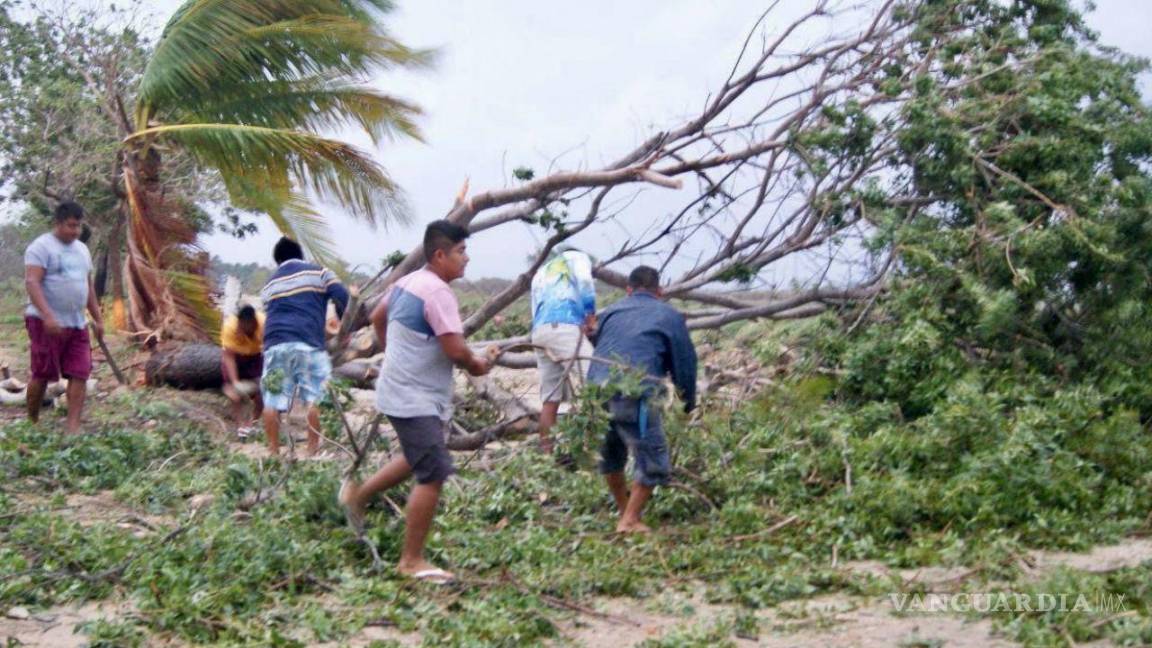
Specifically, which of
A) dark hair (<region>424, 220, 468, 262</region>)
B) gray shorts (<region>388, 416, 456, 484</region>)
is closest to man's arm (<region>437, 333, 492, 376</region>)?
gray shorts (<region>388, 416, 456, 484</region>)

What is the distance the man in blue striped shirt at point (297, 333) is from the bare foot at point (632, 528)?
2501 mm

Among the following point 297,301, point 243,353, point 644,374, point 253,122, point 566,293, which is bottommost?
point 243,353

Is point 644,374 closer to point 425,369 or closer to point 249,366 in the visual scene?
point 425,369

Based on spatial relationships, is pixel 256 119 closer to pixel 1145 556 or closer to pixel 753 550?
pixel 753 550

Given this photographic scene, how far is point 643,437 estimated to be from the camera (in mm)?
6234

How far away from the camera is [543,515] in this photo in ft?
22.1

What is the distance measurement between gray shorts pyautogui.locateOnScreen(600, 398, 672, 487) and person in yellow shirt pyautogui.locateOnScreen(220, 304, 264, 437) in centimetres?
379

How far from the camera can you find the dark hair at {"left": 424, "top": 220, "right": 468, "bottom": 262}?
5.40m

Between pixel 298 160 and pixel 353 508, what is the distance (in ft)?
21.2

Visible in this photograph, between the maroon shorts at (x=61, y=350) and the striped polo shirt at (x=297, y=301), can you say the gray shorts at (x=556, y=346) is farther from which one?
the maroon shorts at (x=61, y=350)

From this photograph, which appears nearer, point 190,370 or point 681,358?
point 681,358

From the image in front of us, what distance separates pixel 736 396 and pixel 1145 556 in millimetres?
3447

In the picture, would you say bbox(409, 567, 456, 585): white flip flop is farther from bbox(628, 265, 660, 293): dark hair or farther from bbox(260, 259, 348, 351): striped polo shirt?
bbox(260, 259, 348, 351): striped polo shirt

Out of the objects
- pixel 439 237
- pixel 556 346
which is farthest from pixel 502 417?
pixel 439 237
